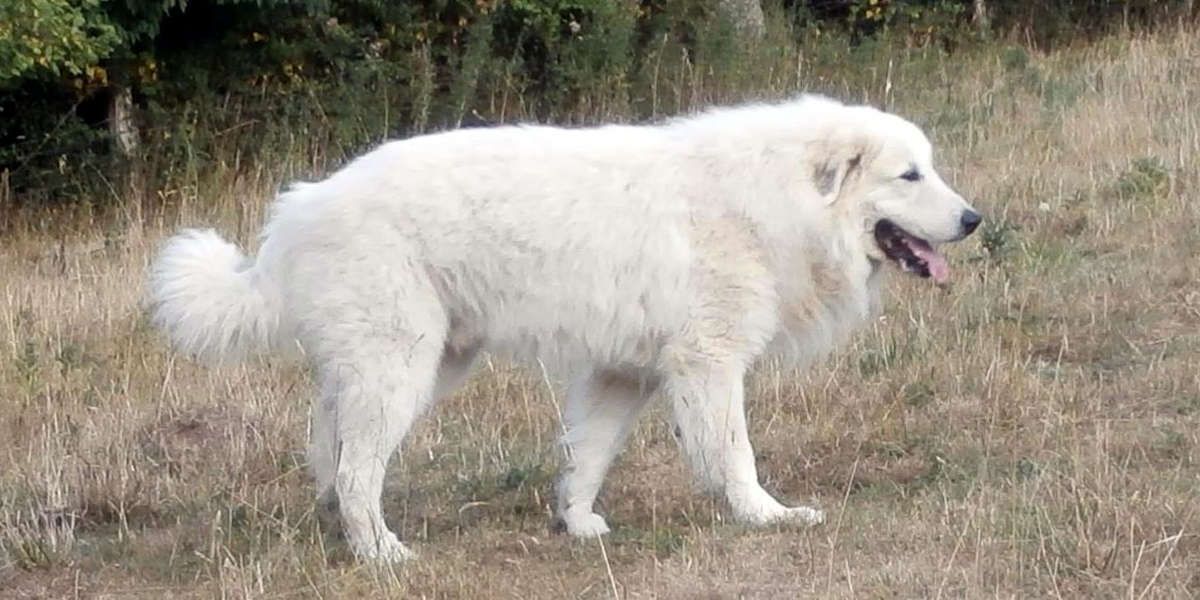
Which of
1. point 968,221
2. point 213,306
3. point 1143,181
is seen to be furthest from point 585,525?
point 1143,181

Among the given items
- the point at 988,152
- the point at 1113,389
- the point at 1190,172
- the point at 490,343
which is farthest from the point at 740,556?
the point at 988,152

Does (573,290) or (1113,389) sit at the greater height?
(573,290)

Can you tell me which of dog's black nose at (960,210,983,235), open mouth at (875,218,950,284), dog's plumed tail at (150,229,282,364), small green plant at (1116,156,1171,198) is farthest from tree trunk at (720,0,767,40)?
dog's plumed tail at (150,229,282,364)

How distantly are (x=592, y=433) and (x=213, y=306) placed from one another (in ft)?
4.16

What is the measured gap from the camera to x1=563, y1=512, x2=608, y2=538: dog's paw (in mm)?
5633

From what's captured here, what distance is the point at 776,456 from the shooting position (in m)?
6.28

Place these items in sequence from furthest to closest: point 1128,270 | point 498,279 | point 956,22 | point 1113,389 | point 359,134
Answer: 1. point 956,22
2. point 359,134
3. point 1128,270
4. point 1113,389
5. point 498,279

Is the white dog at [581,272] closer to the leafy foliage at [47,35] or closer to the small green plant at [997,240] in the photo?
the small green plant at [997,240]

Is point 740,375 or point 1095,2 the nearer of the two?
point 740,375

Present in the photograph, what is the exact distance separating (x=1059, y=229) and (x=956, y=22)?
8.18 m

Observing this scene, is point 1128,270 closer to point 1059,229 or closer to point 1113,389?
point 1059,229

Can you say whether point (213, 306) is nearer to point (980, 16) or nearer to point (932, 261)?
point (932, 261)

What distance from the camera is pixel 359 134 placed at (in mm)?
12867

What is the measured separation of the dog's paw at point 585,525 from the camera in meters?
5.63
